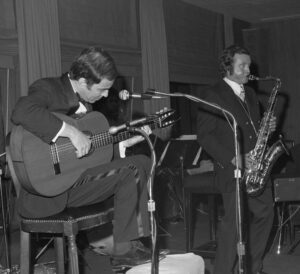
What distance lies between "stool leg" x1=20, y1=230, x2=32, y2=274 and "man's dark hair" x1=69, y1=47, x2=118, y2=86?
1026 millimetres

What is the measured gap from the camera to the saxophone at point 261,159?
13.1 ft

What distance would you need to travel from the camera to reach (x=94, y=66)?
3.15 meters

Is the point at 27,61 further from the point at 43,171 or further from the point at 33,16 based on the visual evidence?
the point at 43,171

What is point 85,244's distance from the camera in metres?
5.41

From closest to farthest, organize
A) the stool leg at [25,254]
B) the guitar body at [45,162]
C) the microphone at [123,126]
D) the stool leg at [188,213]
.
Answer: the microphone at [123,126]
the guitar body at [45,162]
the stool leg at [25,254]
the stool leg at [188,213]

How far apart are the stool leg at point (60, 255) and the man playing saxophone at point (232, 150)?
44.5 inches

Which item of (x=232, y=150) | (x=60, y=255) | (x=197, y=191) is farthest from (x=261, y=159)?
(x=60, y=255)

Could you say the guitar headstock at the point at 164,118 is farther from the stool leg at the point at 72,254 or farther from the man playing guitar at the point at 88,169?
the stool leg at the point at 72,254

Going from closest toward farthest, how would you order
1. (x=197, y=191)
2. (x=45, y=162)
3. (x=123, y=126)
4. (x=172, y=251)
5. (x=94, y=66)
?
(x=123, y=126) → (x=45, y=162) → (x=94, y=66) → (x=197, y=191) → (x=172, y=251)

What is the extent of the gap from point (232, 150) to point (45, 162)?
1.46 m

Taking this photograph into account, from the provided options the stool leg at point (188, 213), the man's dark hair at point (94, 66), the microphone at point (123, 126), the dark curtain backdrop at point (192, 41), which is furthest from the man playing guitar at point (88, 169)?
the dark curtain backdrop at point (192, 41)

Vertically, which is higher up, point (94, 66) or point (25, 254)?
point (94, 66)

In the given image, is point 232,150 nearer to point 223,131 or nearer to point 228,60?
point 223,131

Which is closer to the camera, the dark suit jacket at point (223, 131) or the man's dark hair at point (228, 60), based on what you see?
the dark suit jacket at point (223, 131)
